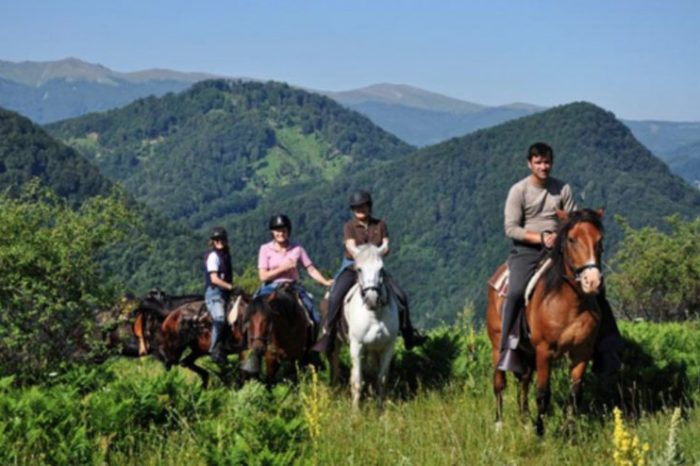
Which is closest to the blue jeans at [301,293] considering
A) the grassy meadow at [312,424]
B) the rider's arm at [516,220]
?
the grassy meadow at [312,424]

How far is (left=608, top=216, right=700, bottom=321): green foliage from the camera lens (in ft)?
137

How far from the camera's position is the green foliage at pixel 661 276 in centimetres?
4181

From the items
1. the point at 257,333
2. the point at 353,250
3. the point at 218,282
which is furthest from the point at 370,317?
the point at 218,282

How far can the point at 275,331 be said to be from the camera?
34.3 feet

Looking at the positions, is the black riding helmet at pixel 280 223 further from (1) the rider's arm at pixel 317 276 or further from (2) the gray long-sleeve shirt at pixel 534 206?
(2) the gray long-sleeve shirt at pixel 534 206

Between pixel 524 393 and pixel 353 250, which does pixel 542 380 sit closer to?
pixel 524 393

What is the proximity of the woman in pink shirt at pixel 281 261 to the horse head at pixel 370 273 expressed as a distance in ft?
4.06

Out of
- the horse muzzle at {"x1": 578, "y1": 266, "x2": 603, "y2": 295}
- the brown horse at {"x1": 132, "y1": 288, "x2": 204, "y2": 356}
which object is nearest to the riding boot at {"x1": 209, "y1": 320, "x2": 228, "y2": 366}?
the brown horse at {"x1": 132, "y1": 288, "x2": 204, "y2": 356}

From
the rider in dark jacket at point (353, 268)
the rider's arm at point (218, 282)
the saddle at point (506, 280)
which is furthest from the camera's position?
the rider's arm at point (218, 282)

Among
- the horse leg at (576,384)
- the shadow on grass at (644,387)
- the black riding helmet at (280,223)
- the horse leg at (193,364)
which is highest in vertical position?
the black riding helmet at (280,223)

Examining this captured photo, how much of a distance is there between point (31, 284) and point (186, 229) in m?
183

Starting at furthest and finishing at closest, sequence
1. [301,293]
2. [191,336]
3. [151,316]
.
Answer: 1. [151,316]
2. [191,336]
3. [301,293]

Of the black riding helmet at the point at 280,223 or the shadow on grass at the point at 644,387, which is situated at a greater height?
the black riding helmet at the point at 280,223

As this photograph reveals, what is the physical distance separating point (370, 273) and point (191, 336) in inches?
181
